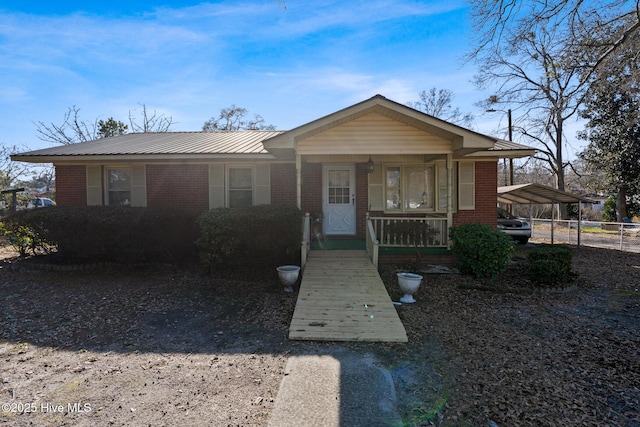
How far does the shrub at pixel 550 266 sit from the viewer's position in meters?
7.23

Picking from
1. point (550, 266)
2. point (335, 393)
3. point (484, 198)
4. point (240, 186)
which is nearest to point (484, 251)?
point (550, 266)

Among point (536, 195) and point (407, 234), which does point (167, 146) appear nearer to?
point (407, 234)

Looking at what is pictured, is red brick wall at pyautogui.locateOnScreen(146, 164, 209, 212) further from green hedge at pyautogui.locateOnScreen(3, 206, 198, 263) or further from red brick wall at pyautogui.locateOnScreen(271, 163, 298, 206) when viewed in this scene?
red brick wall at pyautogui.locateOnScreen(271, 163, 298, 206)

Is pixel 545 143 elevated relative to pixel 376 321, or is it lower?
elevated

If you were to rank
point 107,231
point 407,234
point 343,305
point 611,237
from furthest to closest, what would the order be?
point 611,237 → point 407,234 → point 107,231 → point 343,305

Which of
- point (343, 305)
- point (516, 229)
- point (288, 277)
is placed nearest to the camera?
point (343, 305)

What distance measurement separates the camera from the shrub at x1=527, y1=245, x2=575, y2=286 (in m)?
7.23

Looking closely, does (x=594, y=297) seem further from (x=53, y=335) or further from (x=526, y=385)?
(x=53, y=335)

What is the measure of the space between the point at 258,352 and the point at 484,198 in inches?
340

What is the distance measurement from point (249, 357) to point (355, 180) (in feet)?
23.0

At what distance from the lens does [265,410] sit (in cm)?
301

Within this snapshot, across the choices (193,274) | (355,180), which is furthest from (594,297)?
(193,274)

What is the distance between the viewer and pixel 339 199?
10.2 meters

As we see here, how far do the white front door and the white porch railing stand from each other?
1533 mm
